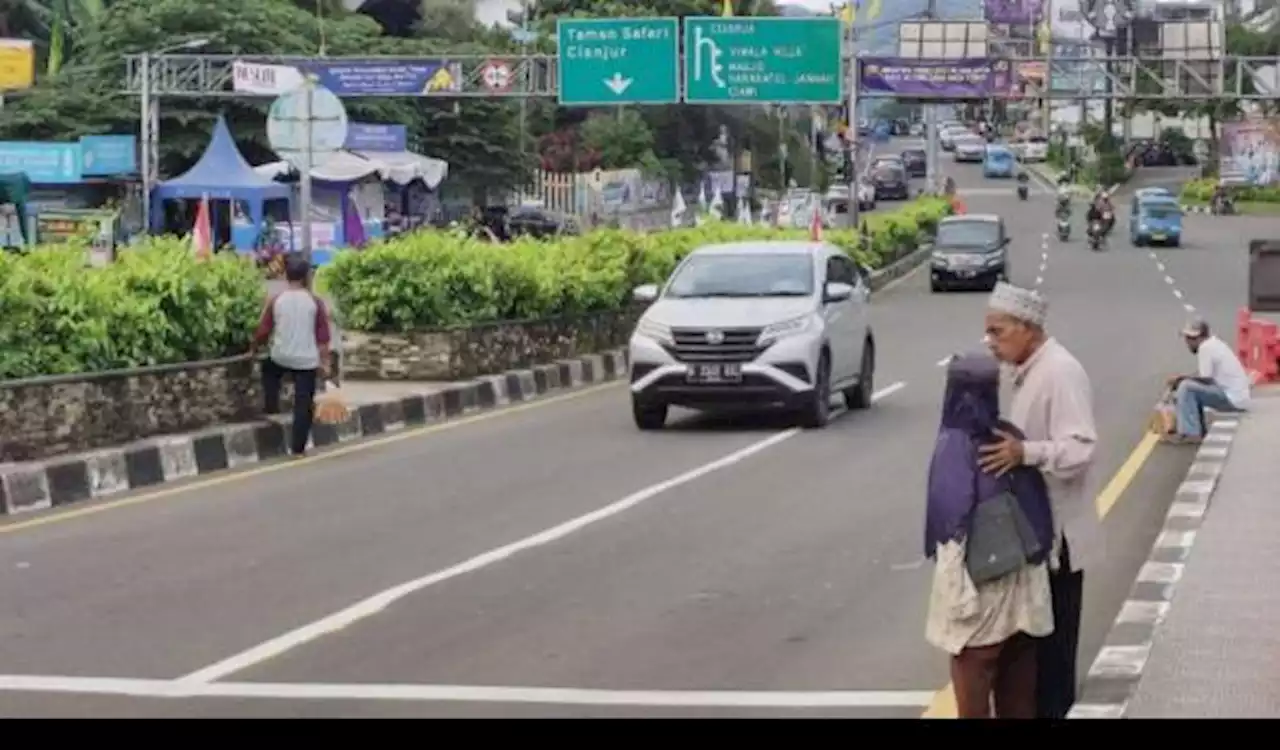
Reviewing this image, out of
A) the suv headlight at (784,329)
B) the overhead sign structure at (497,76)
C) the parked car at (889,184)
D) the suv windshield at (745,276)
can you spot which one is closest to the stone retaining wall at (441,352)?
the suv windshield at (745,276)

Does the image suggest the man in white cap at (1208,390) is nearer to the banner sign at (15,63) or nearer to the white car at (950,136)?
the banner sign at (15,63)

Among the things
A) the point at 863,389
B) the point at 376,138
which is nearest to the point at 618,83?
the point at 376,138

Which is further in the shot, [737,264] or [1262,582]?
[737,264]

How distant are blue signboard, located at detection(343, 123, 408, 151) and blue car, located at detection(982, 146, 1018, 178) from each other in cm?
6562

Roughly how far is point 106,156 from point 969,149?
8693 centimetres

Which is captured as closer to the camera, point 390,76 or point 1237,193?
point 390,76

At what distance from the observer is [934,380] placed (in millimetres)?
25500

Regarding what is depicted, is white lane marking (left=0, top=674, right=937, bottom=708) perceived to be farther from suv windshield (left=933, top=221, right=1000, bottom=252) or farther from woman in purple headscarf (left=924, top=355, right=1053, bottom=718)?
suv windshield (left=933, top=221, right=1000, bottom=252)

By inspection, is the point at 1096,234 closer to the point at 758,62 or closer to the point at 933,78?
the point at 933,78

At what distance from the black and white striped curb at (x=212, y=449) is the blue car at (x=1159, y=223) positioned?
4497 centimetres

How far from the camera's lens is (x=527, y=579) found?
36.6 feet
